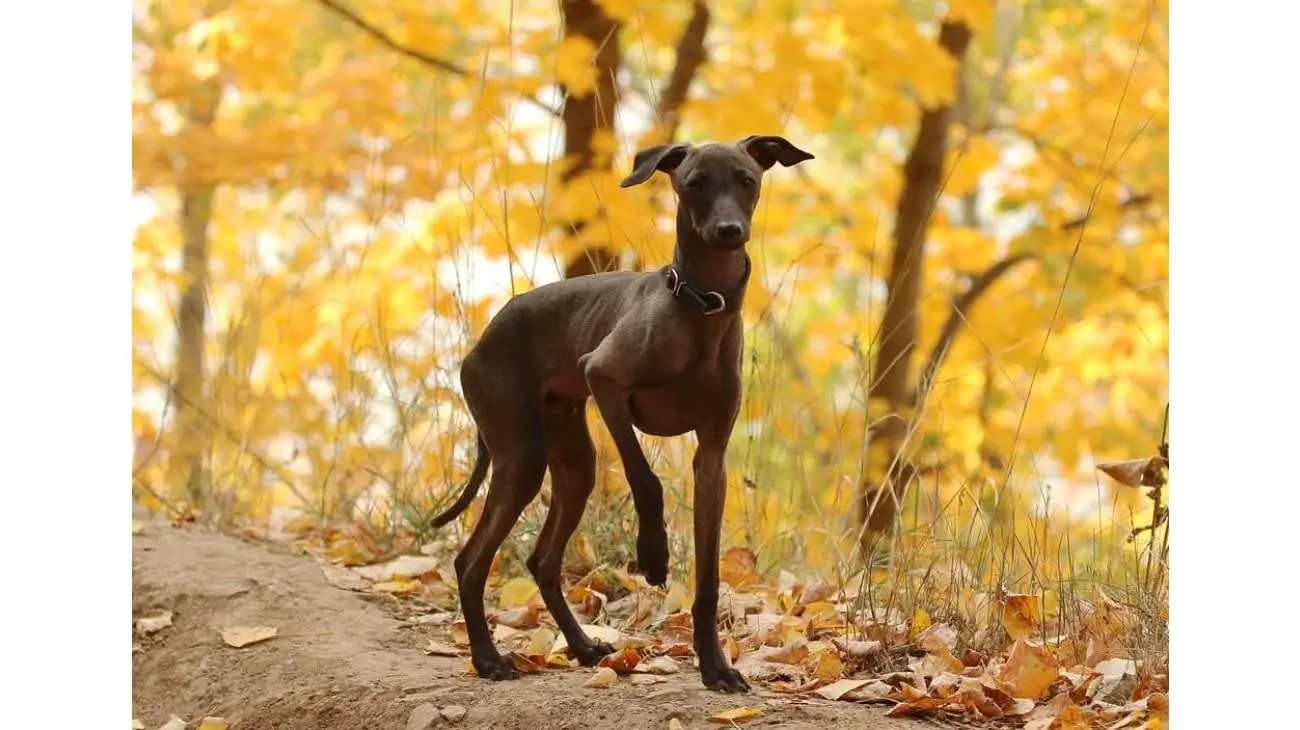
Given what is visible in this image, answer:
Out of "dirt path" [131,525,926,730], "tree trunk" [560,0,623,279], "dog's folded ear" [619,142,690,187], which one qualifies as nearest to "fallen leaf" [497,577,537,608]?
"dirt path" [131,525,926,730]

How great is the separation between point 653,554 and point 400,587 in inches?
54.9

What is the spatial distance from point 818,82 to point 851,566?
238 cm

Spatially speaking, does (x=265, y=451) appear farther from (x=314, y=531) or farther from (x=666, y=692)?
(x=666, y=692)

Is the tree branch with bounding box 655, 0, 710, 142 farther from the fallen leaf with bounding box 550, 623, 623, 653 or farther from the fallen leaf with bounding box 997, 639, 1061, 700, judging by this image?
the fallen leaf with bounding box 997, 639, 1061, 700

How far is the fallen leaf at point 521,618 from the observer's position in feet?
11.1

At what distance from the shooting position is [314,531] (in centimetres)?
452

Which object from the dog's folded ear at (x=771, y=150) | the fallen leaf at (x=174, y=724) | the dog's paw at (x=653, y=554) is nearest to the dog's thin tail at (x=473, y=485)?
the dog's paw at (x=653, y=554)

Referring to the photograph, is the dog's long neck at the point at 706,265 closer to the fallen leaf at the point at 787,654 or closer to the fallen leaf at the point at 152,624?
the fallen leaf at the point at 787,654

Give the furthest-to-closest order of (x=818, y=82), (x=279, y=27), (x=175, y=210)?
(x=175, y=210), (x=279, y=27), (x=818, y=82)

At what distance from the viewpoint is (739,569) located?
366cm

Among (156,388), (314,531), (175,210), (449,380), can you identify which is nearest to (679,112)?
(449,380)

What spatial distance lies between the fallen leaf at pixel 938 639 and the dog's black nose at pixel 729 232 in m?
1.12

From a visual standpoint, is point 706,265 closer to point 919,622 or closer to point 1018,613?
point 919,622

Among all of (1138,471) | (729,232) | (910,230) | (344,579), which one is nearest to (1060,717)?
(1138,471)
